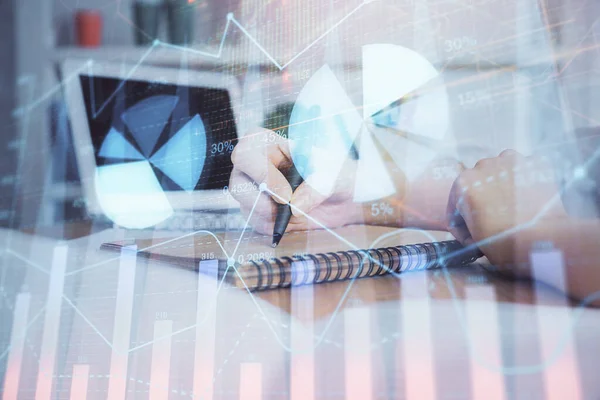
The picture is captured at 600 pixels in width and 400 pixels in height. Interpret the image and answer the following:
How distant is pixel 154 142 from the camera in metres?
0.55

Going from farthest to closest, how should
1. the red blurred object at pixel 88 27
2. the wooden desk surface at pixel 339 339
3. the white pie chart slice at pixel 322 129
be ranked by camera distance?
the red blurred object at pixel 88 27 < the white pie chart slice at pixel 322 129 < the wooden desk surface at pixel 339 339

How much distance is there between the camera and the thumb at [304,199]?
1.45ft

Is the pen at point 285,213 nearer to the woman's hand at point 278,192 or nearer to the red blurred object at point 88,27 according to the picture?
the woman's hand at point 278,192

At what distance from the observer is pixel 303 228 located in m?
0.45

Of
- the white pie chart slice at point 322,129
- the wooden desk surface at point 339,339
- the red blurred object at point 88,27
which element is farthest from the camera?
the red blurred object at point 88,27

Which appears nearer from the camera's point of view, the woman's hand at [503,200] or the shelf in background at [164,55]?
the woman's hand at [503,200]

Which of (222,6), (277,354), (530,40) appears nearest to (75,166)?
(222,6)

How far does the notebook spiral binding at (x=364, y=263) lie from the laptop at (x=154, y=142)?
3.3 inches

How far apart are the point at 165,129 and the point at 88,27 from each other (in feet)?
0.74

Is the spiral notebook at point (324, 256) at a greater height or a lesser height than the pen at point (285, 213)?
lesser
